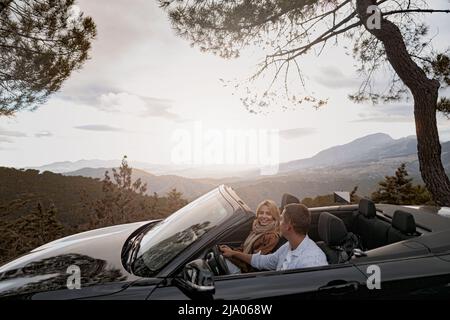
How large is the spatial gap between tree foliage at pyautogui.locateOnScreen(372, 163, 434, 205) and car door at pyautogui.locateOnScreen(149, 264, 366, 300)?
10684mm

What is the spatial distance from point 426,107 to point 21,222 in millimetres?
8299

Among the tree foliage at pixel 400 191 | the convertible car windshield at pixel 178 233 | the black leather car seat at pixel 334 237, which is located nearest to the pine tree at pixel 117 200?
the convertible car windshield at pixel 178 233

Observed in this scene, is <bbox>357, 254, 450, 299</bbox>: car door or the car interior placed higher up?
the car interior

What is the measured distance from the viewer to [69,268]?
2.77m

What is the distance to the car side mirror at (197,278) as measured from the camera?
2180 millimetres

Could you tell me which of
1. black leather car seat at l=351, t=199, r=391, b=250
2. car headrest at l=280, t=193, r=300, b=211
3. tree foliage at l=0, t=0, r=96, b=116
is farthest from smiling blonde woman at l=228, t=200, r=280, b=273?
tree foliage at l=0, t=0, r=96, b=116

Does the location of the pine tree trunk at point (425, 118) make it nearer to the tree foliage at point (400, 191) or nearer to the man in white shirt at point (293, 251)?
the tree foliage at point (400, 191)

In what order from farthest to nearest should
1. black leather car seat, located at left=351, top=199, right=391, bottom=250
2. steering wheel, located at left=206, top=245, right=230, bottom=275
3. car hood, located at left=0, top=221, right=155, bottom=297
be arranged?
black leather car seat, located at left=351, top=199, right=391, bottom=250
steering wheel, located at left=206, top=245, right=230, bottom=275
car hood, located at left=0, top=221, right=155, bottom=297

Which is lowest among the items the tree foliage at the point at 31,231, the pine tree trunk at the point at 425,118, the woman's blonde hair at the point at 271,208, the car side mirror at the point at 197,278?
the tree foliage at the point at 31,231

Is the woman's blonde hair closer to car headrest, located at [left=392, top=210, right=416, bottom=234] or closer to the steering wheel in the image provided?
the steering wheel

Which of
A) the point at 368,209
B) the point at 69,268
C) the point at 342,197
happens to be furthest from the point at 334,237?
the point at 69,268

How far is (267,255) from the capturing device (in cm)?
325

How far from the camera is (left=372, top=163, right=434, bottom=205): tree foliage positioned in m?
12.4

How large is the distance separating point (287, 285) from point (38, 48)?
10.8 m
